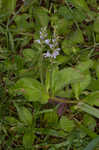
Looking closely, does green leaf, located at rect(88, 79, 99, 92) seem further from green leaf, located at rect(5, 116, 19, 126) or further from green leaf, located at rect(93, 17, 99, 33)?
green leaf, located at rect(5, 116, 19, 126)

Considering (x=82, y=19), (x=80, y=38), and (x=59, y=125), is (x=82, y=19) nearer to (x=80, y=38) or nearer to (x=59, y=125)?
(x=80, y=38)

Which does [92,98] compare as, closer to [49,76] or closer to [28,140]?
[49,76]

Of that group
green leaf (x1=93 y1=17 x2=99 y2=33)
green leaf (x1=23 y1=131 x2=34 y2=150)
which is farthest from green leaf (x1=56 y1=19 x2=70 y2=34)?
green leaf (x1=23 y1=131 x2=34 y2=150)

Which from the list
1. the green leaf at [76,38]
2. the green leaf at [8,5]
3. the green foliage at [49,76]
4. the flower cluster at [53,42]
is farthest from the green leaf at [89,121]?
the green leaf at [8,5]

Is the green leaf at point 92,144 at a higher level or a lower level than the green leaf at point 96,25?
lower

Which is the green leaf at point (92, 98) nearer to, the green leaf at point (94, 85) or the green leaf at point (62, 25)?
the green leaf at point (94, 85)

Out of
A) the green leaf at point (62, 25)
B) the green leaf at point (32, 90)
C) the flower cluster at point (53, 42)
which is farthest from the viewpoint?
the green leaf at point (62, 25)

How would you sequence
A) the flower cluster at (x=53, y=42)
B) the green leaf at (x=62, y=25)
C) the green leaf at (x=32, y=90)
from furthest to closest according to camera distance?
1. the green leaf at (x=62, y=25)
2. the green leaf at (x=32, y=90)
3. the flower cluster at (x=53, y=42)

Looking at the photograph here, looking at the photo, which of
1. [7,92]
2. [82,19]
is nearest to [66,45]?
[82,19]
